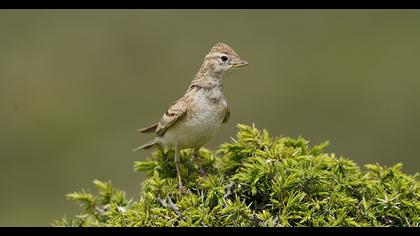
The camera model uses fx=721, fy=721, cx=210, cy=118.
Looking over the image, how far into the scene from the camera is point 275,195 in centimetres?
493

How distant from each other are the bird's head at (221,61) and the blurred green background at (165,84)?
4630mm

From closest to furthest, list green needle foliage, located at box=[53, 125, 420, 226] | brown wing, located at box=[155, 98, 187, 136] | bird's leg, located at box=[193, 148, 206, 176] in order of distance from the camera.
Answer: green needle foliage, located at box=[53, 125, 420, 226], bird's leg, located at box=[193, 148, 206, 176], brown wing, located at box=[155, 98, 187, 136]

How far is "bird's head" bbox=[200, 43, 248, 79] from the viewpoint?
6.92 m

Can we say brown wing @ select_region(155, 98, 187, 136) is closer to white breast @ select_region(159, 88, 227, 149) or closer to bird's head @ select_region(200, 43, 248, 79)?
white breast @ select_region(159, 88, 227, 149)

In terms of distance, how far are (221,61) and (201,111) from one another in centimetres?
55

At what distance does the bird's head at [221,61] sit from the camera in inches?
273

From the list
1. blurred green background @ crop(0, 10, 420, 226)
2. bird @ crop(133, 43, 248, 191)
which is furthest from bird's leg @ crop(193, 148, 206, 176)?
blurred green background @ crop(0, 10, 420, 226)

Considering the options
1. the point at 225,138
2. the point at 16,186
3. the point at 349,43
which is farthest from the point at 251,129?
the point at 349,43

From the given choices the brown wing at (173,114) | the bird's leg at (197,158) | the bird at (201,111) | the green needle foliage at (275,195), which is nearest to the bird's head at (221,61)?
the bird at (201,111)

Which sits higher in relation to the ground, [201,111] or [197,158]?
[201,111]

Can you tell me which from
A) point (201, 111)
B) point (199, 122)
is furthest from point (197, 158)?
point (201, 111)

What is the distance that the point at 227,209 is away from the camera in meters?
4.73

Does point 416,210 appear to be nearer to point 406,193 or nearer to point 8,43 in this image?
point 406,193

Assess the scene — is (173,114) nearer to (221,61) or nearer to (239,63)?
(221,61)
